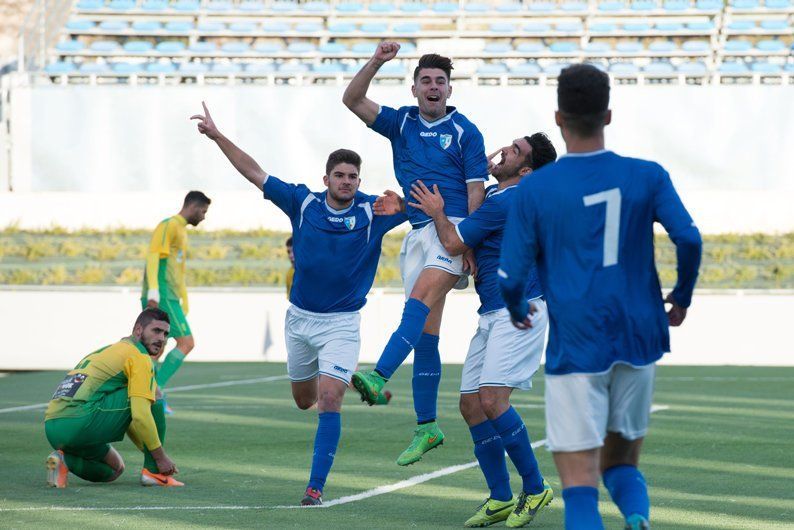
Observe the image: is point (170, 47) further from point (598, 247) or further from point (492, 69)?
point (598, 247)

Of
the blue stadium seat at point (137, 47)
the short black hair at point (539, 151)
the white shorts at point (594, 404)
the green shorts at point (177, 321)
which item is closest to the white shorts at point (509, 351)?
the short black hair at point (539, 151)

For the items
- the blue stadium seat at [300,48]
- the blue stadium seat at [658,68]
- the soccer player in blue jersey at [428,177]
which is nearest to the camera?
the soccer player in blue jersey at [428,177]

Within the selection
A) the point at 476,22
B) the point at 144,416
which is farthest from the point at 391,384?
the point at 476,22

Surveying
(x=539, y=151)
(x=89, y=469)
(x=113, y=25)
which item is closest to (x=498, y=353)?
(x=539, y=151)

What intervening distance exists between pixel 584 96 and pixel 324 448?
3604 millimetres

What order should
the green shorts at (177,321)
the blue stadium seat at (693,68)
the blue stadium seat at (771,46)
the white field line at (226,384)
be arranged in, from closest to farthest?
the green shorts at (177,321), the white field line at (226,384), the blue stadium seat at (693,68), the blue stadium seat at (771,46)

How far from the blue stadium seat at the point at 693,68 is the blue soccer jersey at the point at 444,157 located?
24.6m

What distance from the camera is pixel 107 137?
3052cm

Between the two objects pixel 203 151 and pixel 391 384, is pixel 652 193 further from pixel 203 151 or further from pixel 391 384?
pixel 203 151

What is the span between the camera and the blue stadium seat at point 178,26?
3309 cm

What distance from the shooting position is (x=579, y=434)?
4.49 meters

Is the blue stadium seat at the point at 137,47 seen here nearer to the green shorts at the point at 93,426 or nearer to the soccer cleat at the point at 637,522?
the green shorts at the point at 93,426

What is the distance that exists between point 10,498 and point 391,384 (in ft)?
31.3

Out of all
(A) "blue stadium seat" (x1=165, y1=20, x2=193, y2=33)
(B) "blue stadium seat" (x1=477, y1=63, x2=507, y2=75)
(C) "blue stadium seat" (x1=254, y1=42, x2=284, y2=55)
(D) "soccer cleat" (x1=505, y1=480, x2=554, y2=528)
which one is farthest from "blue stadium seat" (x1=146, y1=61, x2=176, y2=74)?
(D) "soccer cleat" (x1=505, y1=480, x2=554, y2=528)
